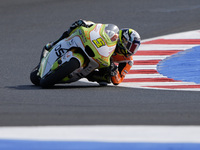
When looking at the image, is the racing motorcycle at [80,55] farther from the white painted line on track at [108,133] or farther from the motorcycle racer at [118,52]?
the white painted line on track at [108,133]

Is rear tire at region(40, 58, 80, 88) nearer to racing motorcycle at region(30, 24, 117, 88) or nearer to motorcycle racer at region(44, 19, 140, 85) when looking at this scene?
racing motorcycle at region(30, 24, 117, 88)

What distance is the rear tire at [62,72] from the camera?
24.9 feet

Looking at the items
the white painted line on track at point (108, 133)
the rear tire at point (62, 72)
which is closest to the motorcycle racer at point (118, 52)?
the rear tire at point (62, 72)

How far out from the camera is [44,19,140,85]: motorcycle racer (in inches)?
309

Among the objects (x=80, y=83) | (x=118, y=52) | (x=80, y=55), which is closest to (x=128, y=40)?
(x=118, y=52)

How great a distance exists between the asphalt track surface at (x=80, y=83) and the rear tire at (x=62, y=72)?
0.14 m

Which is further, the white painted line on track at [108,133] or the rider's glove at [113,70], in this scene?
the rider's glove at [113,70]

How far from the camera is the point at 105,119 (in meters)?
5.44

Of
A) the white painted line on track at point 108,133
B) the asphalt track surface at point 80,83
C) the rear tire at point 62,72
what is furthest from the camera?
the rear tire at point 62,72

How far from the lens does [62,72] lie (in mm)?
7613

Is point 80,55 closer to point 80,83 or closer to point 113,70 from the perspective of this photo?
point 113,70

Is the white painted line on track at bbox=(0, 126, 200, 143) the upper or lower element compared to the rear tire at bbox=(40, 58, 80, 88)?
upper

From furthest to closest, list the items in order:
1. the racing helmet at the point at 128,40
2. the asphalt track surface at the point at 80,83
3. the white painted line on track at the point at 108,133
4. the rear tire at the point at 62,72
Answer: the racing helmet at the point at 128,40
the rear tire at the point at 62,72
the asphalt track surface at the point at 80,83
the white painted line on track at the point at 108,133

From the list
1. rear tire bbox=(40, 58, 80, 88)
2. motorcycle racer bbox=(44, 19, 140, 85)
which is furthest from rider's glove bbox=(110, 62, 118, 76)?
rear tire bbox=(40, 58, 80, 88)
